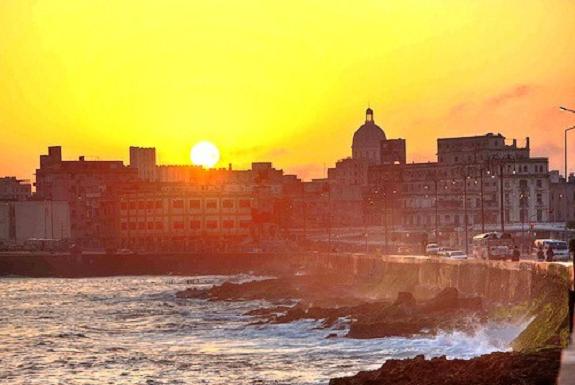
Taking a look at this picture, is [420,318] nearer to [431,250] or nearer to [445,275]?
[445,275]

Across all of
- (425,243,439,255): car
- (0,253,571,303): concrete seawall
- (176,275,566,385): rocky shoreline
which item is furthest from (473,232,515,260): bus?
(425,243,439,255): car

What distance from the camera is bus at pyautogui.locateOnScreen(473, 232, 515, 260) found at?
101812 millimetres

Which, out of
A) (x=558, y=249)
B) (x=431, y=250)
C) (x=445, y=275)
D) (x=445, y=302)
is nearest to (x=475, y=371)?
(x=445, y=302)

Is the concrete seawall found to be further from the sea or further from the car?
the car

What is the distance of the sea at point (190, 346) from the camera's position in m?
57.1

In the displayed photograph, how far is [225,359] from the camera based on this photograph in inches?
2527

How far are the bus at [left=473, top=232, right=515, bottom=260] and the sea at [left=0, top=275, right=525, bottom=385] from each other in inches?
685

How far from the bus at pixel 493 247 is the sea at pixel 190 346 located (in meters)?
17.4

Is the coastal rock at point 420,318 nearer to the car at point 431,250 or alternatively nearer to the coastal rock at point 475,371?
the coastal rock at point 475,371

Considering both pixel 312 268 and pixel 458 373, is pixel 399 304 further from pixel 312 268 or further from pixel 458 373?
pixel 312 268

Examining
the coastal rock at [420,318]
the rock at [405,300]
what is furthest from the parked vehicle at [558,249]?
the coastal rock at [420,318]

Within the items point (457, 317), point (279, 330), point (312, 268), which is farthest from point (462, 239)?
point (457, 317)

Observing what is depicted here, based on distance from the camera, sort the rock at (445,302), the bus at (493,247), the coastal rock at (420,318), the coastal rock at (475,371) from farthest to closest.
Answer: the bus at (493,247), the rock at (445,302), the coastal rock at (420,318), the coastal rock at (475,371)

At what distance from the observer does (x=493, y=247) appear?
104m
